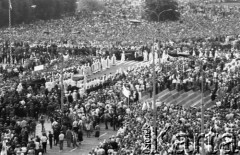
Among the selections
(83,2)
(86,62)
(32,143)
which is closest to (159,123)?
(32,143)

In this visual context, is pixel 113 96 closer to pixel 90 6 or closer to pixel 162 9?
pixel 162 9

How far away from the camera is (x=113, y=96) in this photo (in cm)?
4006

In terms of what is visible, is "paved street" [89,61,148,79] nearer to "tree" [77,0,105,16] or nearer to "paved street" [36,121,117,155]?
"paved street" [36,121,117,155]

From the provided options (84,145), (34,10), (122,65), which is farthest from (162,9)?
(84,145)

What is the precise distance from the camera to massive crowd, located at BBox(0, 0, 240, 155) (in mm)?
29656

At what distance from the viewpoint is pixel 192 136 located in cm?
2933

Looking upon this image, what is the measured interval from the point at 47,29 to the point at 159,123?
5119cm

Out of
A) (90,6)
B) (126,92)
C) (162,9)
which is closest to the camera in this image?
(126,92)

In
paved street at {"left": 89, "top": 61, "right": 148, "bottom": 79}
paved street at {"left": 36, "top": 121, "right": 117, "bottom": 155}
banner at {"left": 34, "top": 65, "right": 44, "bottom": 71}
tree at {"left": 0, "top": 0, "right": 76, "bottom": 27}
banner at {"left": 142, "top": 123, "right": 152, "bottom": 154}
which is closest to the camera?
banner at {"left": 142, "top": 123, "right": 152, "bottom": 154}

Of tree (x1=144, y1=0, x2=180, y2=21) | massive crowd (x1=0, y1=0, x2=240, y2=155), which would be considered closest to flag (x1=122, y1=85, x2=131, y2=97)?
massive crowd (x1=0, y1=0, x2=240, y2=155)

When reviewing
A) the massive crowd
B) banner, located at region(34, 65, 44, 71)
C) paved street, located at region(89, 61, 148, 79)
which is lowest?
paved street, located at region(89, 61, 148, 79)

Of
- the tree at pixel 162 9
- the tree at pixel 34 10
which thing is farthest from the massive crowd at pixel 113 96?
the tree at pixel 162 9

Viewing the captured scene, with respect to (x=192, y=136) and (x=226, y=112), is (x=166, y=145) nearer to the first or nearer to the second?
(x=192, y=136)

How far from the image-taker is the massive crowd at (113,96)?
97.3 ft
